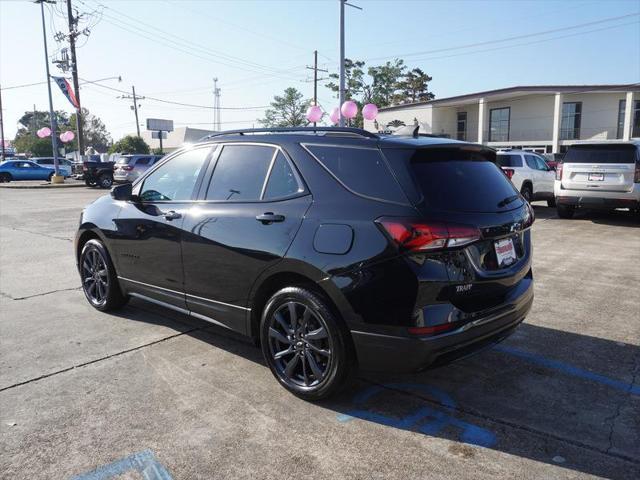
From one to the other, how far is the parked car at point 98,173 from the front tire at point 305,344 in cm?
2799

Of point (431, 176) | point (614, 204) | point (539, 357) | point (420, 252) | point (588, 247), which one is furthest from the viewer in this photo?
point (614, 204)

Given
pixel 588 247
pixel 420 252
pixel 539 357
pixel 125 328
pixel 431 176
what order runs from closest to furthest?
1. pixel 420 252
2. pixel 431 176
3. pixel 539 357
4. pixel 125 328
5. pixel 588 247

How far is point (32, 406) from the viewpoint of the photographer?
11.0 feet

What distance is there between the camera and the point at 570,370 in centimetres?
386

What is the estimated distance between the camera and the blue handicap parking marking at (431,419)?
2.99 m

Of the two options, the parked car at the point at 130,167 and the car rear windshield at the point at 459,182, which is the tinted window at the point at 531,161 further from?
the parked car at the point at 130,167

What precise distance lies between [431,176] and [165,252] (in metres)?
2.34

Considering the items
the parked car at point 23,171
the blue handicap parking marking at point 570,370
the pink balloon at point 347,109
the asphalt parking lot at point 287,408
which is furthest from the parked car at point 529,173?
the parked car at point 23,171

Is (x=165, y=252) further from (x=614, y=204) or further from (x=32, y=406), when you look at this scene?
(x=614, y=204)

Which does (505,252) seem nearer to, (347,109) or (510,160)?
(510,160)

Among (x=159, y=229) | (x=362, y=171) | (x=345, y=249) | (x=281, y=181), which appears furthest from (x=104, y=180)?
(x=345, y=249)

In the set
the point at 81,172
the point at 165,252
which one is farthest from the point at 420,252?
the point at 81,172

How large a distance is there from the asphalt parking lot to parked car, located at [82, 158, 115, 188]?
25323 mm

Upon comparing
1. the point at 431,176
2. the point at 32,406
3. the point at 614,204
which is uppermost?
the point at 431,176
